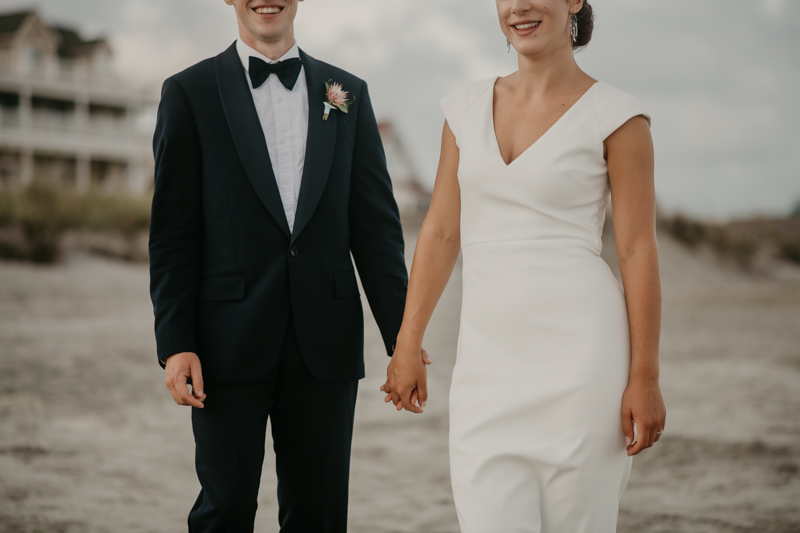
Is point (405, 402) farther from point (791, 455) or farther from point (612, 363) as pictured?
point (791, 455)

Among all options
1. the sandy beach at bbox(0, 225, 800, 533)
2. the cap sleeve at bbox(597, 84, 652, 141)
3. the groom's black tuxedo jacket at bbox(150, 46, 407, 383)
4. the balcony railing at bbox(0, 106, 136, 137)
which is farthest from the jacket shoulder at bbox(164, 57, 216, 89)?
the balcony railing at bbox(0, 106, 136, 137)

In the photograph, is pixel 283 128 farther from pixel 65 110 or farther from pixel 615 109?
pixel 65 110

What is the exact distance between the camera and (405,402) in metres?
2.43

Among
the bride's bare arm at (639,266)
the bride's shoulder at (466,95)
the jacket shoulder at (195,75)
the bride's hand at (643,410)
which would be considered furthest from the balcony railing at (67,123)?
the bride's hand at (643,410)

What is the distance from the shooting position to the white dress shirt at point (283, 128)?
8.22 ft

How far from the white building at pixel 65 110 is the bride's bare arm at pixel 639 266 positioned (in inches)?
1194

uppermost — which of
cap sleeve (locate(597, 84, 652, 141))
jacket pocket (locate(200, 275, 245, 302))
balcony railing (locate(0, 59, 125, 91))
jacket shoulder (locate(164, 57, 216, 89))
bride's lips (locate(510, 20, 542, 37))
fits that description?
balcony railing (locate(0, 59, 125, 91))

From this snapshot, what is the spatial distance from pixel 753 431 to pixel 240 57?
21.5 ft

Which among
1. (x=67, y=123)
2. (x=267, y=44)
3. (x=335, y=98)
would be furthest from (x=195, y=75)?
(x=67, y=123)

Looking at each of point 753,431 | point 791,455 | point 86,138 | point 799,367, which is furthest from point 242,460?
point 86,138

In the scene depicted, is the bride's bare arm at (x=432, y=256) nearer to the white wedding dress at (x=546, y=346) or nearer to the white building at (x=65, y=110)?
the white wedding dress at (x=546, y=346)

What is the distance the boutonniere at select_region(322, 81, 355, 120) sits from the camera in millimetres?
2593

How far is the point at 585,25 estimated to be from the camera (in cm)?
234

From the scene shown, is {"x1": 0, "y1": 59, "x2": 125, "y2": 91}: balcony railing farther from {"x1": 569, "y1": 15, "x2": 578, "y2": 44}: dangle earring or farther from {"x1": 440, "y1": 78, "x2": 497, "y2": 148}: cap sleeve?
{"x1": 569, "y1": 15, "x2": 578, "y2": 44}: dangle earring
